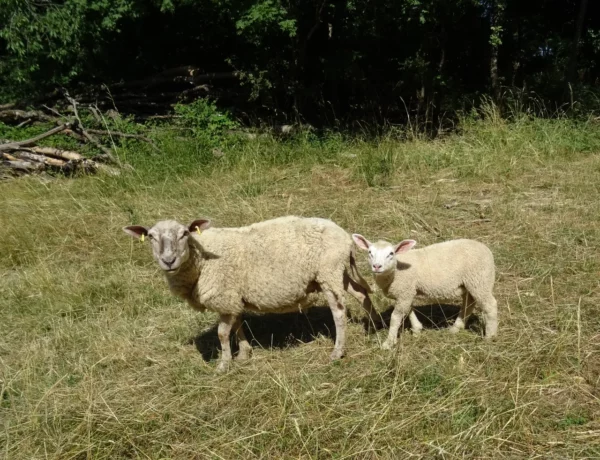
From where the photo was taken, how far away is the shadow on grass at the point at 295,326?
5.12 metres

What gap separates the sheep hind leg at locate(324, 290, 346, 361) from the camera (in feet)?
15.4

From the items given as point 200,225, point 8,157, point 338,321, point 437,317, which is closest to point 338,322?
point 338,321

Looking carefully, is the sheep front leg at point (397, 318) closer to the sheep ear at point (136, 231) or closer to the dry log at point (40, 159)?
the sheep ear at point (136, 231)

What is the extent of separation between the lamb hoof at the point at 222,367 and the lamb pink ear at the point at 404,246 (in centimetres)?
156

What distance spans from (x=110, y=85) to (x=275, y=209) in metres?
7.60

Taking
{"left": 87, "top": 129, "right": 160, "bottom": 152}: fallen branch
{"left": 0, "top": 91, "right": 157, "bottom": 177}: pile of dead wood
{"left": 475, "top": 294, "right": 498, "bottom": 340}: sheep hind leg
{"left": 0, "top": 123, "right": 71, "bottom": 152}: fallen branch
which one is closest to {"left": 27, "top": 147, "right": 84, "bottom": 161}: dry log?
{"left": 0, "top": 91, "right": 157, "bottom": 177}: pile of dead wood

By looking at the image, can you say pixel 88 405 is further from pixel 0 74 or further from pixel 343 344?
pixel 0 74

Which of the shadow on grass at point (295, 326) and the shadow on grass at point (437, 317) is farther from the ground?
the shadow on grass at point (437, 317)

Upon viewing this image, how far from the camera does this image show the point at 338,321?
4766 millimetres

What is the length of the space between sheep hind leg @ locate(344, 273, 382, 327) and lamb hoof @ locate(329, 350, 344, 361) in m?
0.46

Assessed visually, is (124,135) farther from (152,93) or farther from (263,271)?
(263,271)

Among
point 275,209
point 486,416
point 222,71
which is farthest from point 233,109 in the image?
point 486,416

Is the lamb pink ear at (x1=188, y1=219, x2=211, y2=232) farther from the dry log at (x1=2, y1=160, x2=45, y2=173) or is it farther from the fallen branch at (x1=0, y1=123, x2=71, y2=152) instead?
the fallen branch at (x1=0, y1=123, x2=71, y2=152)

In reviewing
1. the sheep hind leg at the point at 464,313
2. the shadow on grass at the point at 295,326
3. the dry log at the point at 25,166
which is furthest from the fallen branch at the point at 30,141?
A: the sheep hind leg at the point at 464,313
